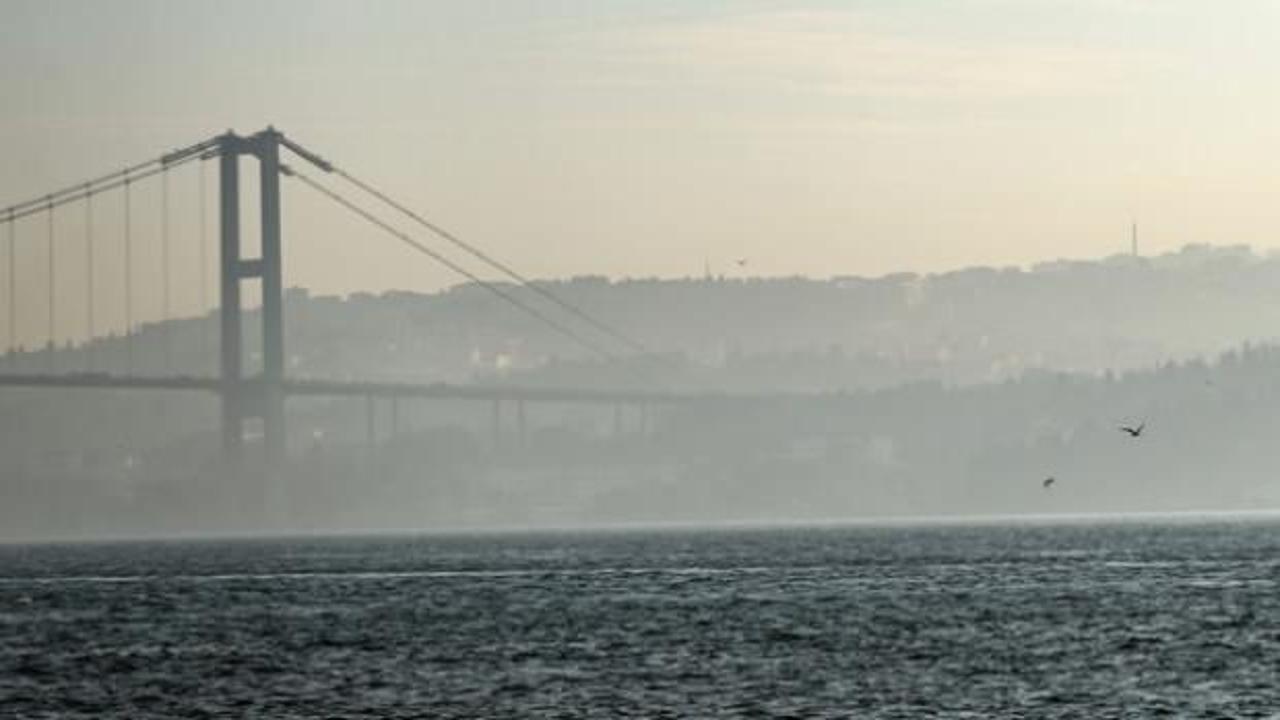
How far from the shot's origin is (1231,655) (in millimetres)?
77250

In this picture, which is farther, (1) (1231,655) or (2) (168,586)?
(2) (168,586)

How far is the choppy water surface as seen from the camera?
221 ft

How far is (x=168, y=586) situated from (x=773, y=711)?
249ft

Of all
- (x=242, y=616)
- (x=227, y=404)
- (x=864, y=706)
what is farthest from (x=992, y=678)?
(x=227, y=404)

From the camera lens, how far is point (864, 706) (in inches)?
2581

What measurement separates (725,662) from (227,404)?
109244mm

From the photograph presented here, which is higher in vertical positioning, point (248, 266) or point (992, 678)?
point (248, 266)

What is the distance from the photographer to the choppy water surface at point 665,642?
67.4 meters

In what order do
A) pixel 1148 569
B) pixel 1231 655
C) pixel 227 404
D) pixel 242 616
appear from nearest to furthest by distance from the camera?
1. pixel 1231 655
2. pixel 242 616
3. pixel 1148 569
4. pixel 227 404

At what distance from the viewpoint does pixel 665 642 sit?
279 feet

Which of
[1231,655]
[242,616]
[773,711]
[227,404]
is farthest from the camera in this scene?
[227,404]

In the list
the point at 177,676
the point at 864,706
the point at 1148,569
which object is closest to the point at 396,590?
the point at 1148,569

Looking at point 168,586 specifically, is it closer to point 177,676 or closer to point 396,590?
point 396,590

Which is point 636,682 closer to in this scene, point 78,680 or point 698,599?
point 78,680
